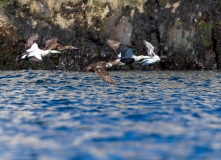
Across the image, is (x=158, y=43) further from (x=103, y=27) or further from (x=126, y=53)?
(x=126, y=53)

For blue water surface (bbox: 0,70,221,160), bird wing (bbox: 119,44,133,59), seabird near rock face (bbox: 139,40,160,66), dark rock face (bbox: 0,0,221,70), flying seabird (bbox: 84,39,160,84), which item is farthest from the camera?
dark rock face (bbox: 0,0,221,70)

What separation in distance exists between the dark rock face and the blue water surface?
34.6ft

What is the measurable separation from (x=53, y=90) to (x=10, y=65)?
11517 millimetres

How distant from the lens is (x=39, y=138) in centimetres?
737

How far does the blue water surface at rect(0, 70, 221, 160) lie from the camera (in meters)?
6.52

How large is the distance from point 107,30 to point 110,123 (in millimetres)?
17146

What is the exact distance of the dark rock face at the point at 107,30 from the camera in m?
24.9

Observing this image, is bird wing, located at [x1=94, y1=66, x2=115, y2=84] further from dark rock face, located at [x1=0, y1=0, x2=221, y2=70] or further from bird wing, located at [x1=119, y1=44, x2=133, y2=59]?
dark rock face, located at [x1=0, y1=0, x2=221, y2=70]

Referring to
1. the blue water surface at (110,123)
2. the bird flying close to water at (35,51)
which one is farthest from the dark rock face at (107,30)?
the blue water surface at (110,123)

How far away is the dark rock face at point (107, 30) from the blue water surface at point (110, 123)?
1055cm

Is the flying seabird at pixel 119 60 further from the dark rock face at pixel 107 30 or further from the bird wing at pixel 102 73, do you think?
the dark rock face at pixel 107 30

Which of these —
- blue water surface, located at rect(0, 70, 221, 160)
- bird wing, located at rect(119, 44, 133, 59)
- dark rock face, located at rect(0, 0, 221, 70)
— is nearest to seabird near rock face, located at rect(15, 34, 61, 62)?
blue water surface, located at rect(0, 70, 221, 160)

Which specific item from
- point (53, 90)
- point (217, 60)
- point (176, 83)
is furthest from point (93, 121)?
point (217, 60)

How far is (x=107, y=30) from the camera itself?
25109 mm
